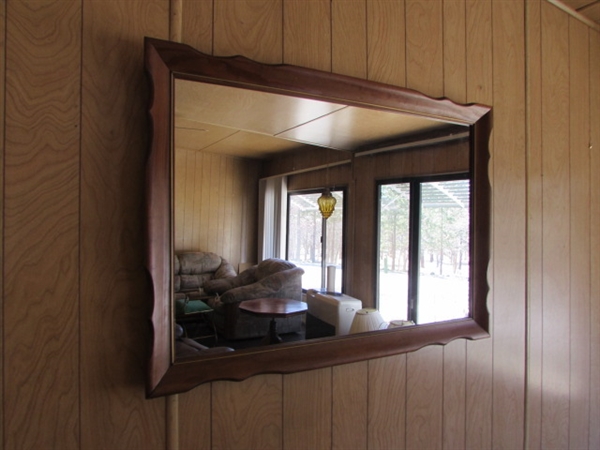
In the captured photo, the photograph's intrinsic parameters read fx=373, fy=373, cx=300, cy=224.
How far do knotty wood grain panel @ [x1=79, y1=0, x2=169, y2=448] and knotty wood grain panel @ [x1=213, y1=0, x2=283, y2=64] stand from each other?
0.15 metres

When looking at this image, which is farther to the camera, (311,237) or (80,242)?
(311,237)

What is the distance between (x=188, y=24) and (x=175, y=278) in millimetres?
596

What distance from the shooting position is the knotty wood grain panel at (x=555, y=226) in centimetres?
159

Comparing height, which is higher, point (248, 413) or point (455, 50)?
point (455, 50)

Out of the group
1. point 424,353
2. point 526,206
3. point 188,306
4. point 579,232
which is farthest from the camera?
point 579,232

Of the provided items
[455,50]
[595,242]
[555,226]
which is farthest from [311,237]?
[595,242]

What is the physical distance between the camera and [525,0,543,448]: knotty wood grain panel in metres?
1.52

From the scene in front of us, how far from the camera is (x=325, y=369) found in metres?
1.07

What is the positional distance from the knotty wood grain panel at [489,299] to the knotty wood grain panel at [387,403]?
315mm

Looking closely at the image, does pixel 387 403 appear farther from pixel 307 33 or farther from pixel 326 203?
pixel 307 33

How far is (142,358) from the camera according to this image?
32.7 inches

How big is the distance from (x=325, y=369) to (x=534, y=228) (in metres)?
1.09

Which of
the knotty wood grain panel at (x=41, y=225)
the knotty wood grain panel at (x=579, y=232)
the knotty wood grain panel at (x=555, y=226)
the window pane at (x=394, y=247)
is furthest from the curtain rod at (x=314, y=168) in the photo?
the knotty wood grain panel at (x=579, y=232)

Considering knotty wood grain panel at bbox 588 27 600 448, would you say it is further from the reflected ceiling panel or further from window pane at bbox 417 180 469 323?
the reflected ceiling panel
